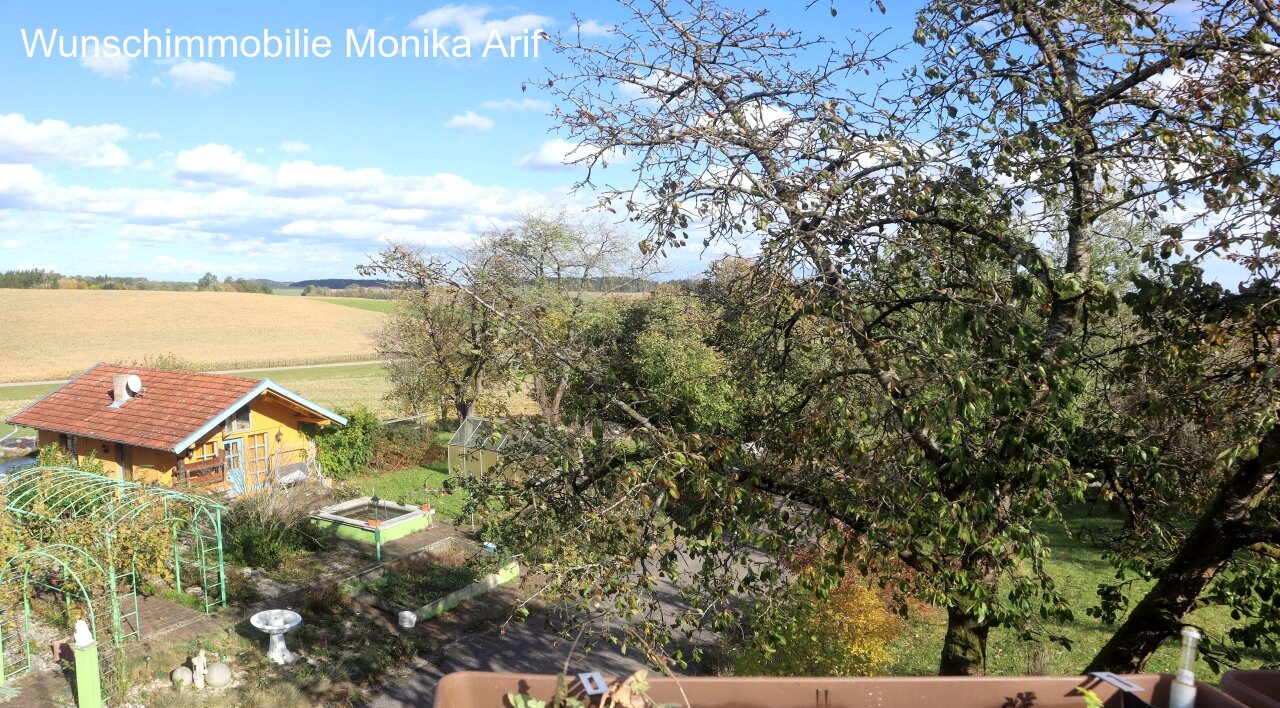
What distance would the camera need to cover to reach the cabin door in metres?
20.4

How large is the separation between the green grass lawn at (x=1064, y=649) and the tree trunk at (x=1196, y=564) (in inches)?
198

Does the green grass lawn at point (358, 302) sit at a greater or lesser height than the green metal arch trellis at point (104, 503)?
greater

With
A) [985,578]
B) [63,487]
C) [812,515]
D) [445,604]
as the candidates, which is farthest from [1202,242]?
[63,487]

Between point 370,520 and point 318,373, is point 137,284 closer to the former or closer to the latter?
point 318,373

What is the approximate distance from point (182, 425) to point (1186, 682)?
21918 mm

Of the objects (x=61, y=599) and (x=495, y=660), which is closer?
(x=495, y=660)

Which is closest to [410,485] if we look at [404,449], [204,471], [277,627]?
[404,449]

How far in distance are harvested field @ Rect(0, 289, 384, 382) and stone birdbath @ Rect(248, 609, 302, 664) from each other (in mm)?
38394

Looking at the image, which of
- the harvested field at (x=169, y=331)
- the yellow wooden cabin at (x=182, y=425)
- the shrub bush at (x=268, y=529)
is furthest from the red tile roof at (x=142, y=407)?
the harvested field at (x=169, y=331)

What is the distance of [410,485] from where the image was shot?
24.2 m

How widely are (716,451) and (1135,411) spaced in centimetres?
326

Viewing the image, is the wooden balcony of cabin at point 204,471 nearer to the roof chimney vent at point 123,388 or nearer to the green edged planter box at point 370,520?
the roof chimney vent at point 123,388

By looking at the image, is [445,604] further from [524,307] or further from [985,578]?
[985,578]

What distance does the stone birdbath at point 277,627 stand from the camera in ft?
38.9
